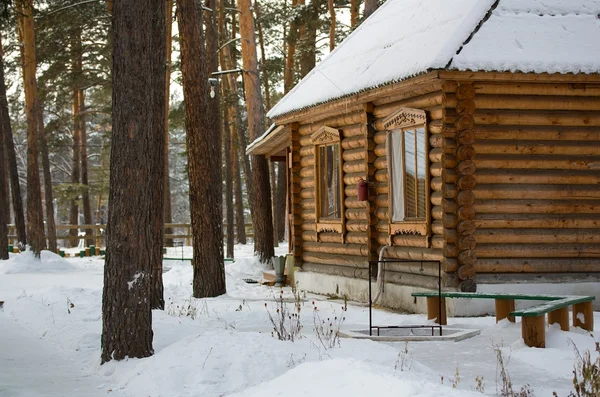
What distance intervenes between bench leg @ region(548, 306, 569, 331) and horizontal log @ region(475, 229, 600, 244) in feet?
9.10

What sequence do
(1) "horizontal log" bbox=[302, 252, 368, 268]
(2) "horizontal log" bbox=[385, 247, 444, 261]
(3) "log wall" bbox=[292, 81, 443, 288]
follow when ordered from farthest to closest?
(1) "horizontal log" bbox=[302, 252, 368, 268], (3) "log wall" bbox=[292, 81, 443, 288], (2) "horizontal log" bbox=[385, 247, 444, 261]

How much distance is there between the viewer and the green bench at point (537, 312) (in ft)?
37.4

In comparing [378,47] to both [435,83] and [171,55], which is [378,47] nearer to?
[435,83]

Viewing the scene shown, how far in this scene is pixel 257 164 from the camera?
2609cm

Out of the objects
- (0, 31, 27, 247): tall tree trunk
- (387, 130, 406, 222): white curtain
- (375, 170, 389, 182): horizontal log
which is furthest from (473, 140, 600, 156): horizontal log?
(0, 31, 27, 247): tall tree trunk

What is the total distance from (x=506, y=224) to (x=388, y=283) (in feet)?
9.59

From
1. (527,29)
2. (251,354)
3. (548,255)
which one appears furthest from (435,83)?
(251,354)

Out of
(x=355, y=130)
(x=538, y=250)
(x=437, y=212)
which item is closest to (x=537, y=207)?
(x=538, y=250)

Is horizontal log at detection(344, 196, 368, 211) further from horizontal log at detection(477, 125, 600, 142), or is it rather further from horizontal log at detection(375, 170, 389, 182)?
horizontal log at detection(477, 125, 600, 142)

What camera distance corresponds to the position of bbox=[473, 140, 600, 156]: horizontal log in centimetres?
1510

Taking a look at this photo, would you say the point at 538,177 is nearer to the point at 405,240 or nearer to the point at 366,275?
the point at 405,240

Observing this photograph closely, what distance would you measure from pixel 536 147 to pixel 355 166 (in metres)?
4.04

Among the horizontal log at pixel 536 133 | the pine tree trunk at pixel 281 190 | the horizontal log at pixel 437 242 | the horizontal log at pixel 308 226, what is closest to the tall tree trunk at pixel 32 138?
the pine tree trunk at pixel 281 190

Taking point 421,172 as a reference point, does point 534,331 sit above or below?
below
